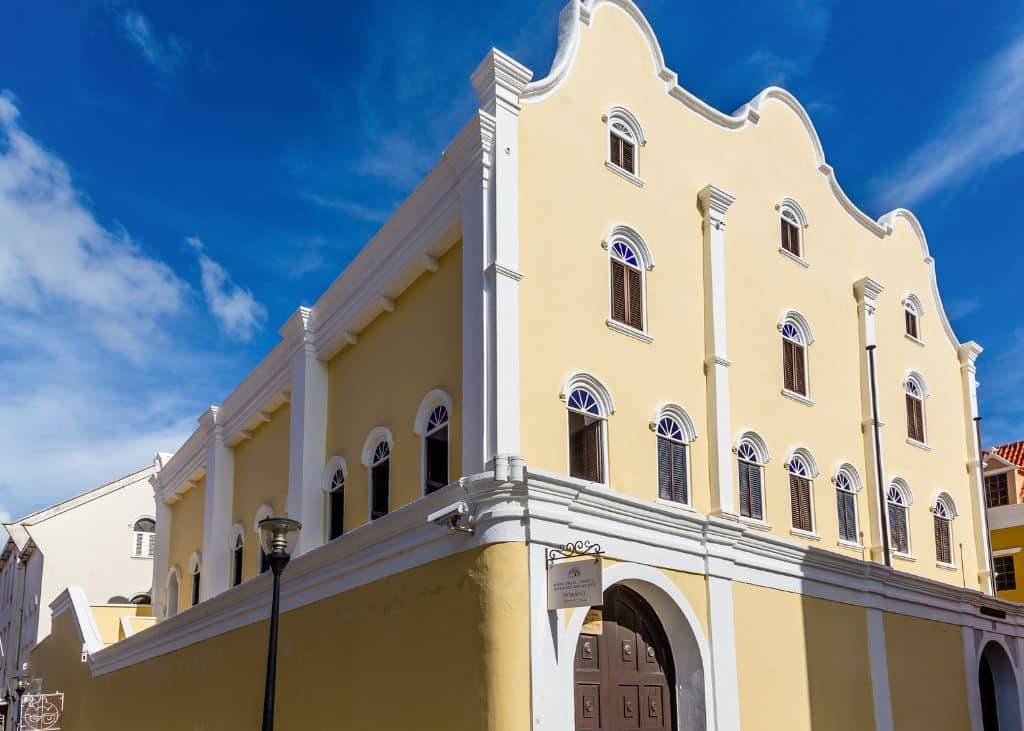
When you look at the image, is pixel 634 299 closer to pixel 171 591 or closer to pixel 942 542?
pixel 942 542

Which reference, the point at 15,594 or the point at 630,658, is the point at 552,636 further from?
the point at 15,594

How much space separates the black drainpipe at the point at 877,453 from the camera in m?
19.5

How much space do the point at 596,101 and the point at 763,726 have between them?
935cm

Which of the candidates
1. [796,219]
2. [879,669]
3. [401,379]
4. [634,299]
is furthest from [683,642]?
[796,219]

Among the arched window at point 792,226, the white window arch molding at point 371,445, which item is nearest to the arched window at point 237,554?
the white window arch molding at point 371,445

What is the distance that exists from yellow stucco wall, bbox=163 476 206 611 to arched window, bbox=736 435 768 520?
1322 centimetres

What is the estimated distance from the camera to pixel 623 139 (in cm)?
1666

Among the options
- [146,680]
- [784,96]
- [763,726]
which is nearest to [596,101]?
[784,96]

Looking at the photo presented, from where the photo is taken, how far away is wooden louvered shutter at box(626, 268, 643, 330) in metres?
16.0

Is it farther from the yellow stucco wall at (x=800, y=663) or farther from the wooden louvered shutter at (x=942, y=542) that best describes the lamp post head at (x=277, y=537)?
the wooden louvered shutter at (x=942, y=542)

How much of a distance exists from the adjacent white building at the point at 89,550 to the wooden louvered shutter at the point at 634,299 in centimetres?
2532

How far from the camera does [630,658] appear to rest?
14766 millimetres

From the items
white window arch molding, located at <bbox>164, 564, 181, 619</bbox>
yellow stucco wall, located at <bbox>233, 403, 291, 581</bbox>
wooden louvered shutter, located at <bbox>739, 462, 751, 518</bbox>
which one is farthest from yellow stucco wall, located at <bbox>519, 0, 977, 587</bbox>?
white window arch molding, located at <bbox>164, 564, 181, 619</bbox>

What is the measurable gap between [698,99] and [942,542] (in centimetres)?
1022
